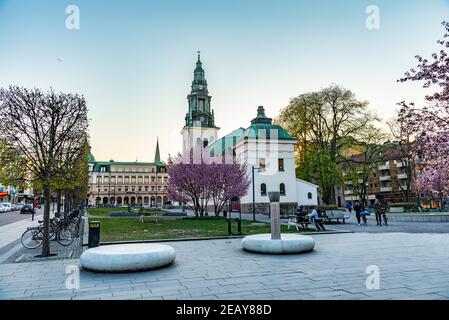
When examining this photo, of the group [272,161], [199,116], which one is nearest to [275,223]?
[272,161]

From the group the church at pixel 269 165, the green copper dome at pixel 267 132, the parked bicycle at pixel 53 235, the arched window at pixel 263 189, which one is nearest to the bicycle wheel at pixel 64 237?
the parked bicycle at pixel 53 235

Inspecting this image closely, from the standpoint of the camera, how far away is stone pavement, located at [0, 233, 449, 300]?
5797 mm

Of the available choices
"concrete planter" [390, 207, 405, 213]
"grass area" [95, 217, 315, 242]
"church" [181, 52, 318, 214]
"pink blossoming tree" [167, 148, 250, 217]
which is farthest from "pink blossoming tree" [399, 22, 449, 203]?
"church" [181, 52, 318, 214]

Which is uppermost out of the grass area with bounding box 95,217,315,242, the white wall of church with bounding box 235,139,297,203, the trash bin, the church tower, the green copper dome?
the church tower

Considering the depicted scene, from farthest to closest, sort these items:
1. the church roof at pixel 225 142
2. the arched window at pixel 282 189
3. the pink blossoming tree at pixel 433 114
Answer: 1. the church roof at pixel 225 142
2. the arched window at pixel 282 189
3. the pink blossoming tree at pixel 433 114

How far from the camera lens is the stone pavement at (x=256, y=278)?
5797 mm

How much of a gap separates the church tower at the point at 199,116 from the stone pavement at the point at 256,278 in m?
63.1

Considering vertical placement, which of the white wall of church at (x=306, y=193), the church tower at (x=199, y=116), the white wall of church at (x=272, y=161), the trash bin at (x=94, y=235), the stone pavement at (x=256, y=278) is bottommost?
the stone pavement at (x=256, y=278)

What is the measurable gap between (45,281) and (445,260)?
1049 cm

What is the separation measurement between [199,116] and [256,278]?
67805mm

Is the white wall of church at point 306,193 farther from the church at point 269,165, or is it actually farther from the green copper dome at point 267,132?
the green copper dome at point 267,132

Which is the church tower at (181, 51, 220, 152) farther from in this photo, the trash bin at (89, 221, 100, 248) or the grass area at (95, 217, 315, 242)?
the trash bin at (89, 221, 100, 248)

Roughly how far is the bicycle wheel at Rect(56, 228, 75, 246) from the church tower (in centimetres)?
5734
